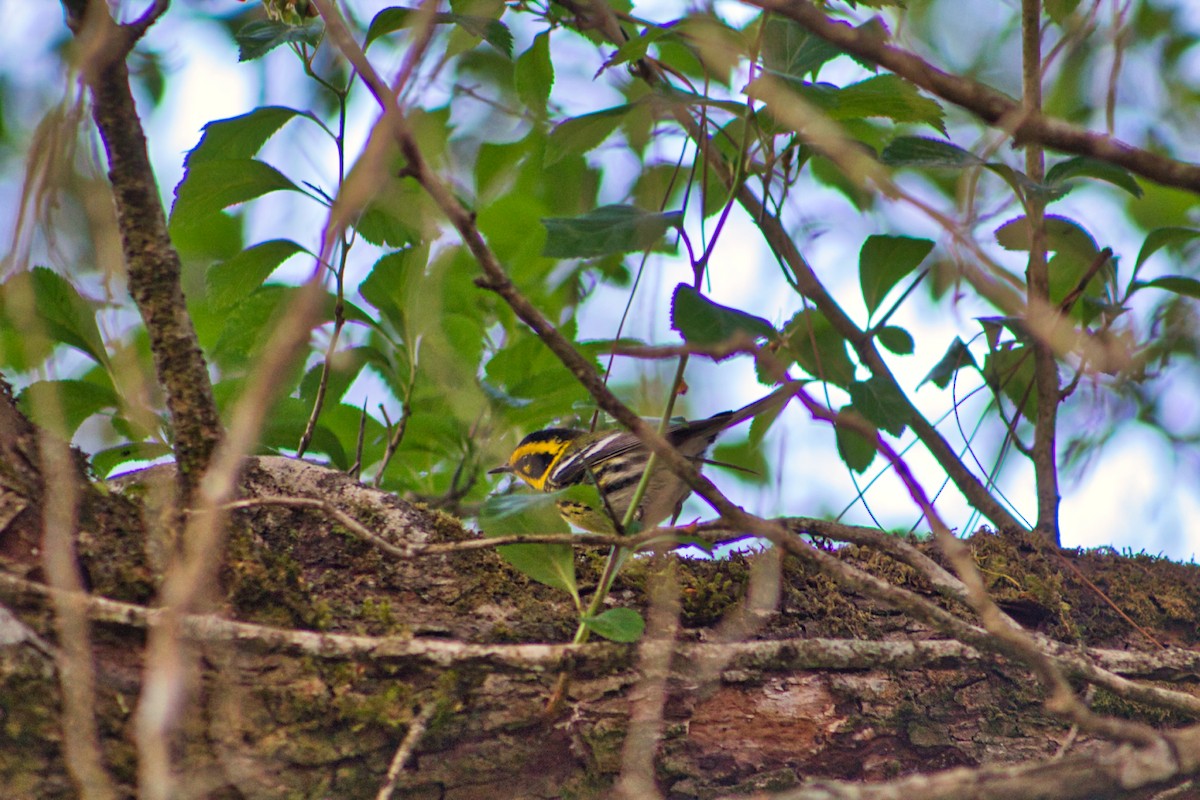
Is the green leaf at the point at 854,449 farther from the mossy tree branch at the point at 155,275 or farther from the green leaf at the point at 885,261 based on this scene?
the mossy tree branch at the point at 155,275

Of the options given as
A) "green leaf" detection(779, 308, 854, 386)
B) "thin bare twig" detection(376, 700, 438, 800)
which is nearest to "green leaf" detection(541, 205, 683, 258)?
"thin bare twig" detection(376, 700, 438, 800)

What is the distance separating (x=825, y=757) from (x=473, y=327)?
63.3 inches

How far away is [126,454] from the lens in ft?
7.58

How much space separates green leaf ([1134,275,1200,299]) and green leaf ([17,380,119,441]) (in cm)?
257

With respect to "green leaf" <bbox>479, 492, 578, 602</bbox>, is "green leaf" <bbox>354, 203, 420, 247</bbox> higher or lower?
higher

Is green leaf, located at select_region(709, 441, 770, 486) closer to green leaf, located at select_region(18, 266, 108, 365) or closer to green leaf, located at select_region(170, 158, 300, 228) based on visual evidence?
green leaf, located at select_region(170, 158, 300, 228)

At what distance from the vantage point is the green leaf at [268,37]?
1875 millimetres

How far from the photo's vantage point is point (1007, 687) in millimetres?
1908

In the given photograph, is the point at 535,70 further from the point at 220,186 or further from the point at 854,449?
the point at 854,449

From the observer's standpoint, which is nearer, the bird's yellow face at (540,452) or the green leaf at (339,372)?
the green leaf at (339,372)

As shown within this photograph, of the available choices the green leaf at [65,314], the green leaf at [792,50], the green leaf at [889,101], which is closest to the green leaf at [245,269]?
the green leaf at [65,314]

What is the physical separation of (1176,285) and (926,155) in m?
1.06

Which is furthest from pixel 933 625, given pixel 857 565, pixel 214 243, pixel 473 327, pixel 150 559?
pixel 214 243

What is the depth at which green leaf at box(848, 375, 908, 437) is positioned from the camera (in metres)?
2.02
